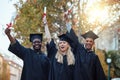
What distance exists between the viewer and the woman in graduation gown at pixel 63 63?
35.8 ft

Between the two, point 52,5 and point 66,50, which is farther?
point 52,5

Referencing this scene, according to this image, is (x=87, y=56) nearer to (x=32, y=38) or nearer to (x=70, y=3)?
(x=32, y=38)

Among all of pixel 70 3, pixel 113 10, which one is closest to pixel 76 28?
pixel 70 3

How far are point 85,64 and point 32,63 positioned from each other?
1302 mm

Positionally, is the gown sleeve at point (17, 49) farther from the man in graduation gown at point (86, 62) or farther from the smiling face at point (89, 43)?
the smiling face at point (89, 43)

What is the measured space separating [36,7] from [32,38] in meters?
19.8

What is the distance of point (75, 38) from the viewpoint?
37.2 feet

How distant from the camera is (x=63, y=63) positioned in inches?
433

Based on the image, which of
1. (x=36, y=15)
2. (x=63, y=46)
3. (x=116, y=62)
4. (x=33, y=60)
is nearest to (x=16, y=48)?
(x=33, y=60)

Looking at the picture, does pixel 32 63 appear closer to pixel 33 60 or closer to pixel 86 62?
pixel 33 60

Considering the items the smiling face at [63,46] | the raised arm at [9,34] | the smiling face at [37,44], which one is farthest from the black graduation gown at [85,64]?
the raised arm at [9,34]

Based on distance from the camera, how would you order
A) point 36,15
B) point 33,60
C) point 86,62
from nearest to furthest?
1. point 86,62
2. point 33,60
3. point 36,15

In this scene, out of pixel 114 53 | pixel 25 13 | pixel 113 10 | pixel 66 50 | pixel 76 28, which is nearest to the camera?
pixel 66 50

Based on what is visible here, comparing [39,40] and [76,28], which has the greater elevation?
[76,28]
